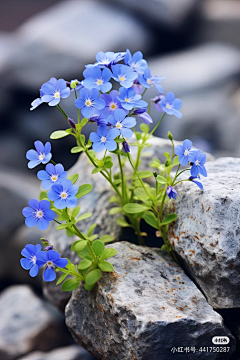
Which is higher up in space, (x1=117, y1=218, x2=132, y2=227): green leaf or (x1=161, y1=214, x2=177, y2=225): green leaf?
(x1=161, y1=214, x2=177, y2=225): green leaf

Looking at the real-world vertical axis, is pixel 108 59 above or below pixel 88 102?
above

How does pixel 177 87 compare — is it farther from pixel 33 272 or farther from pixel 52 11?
pixel 33 272

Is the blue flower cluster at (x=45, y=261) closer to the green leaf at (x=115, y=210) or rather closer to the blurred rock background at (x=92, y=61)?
the green leaf at (x=115, y=210)

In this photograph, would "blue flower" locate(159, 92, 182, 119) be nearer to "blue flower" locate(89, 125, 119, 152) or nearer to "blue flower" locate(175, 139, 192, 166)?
"blue flower" locate(175, 139, 192, 166)

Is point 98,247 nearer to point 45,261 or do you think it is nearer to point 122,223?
point 45,261

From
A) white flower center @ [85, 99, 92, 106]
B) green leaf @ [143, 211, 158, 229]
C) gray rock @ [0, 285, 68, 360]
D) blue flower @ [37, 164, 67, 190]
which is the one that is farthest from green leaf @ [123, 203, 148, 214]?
gray rock @ [0, 285, 68, 360]

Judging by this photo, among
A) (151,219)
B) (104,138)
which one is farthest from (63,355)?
(104,138)

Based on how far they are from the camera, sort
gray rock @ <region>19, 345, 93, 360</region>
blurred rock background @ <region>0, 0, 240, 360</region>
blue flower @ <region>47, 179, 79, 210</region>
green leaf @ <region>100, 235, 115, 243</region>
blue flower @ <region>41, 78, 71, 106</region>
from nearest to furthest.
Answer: blue flower @ <region>47, 179, 79, 210</region>
blue flower @ <region>41, 78, 71, 106</region>
green leaf @ <region>100, 235, 115, 243</region>
gray rock @ <region>19, 345, 93, 360</region>
blurred rock background @ <region>0, 0, 240, 360</region>

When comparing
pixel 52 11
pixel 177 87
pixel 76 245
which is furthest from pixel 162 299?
pixel 52 11

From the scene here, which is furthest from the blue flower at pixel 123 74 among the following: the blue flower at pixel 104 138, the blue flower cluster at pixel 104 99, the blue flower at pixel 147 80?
the blue flower at pixel 104 138
